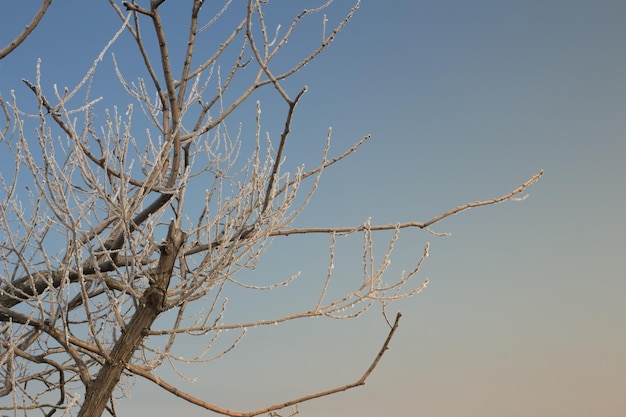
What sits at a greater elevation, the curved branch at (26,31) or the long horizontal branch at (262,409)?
the curved branch at (26,31)

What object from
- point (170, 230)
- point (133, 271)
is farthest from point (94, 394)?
point (170, 230)

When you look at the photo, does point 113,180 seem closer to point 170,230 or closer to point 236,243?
point 170,230

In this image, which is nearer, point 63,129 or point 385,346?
point 385,346

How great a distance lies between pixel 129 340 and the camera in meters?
3.18

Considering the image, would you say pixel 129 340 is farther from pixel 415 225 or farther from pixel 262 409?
pixel 415 225

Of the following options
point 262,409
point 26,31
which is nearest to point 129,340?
point 262,409

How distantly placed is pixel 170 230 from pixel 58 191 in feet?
2.03

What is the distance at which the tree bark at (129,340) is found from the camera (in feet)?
10.3

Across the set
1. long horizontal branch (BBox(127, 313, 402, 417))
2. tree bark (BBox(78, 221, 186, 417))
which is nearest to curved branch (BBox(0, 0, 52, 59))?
tree bark (BBox(78, 221, 186, 417))

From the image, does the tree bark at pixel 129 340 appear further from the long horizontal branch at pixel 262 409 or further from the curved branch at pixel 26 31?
the curved branch at pixel 26 31

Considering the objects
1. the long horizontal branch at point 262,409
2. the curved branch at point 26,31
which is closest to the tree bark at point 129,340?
the long horizontal branch at point 262,409

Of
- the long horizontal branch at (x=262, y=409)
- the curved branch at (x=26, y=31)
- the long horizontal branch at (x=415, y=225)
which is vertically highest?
the curved branch at (x=26, y=31)

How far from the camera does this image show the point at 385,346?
10.1ft

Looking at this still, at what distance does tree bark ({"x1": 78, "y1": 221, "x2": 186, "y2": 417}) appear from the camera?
124 inches
